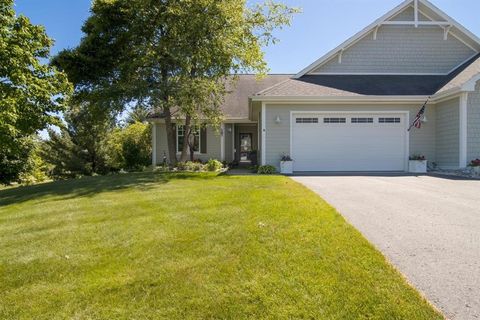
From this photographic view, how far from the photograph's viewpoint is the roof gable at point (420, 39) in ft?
49.4

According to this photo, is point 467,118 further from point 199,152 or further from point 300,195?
point 199,152

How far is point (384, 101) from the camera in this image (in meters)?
13.4

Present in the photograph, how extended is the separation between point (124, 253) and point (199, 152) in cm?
1463

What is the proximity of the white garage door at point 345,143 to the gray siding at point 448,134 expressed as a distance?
1.38 metres

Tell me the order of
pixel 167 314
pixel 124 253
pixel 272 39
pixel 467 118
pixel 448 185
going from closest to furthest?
pixel 167 314 < pixel 124 253 < pixel 448 185 < pixel 467 118 < pixel 272 39

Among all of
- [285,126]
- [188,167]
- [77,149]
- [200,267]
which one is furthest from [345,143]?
[77,149]

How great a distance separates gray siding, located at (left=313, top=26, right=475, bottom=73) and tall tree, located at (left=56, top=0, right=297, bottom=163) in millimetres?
3502

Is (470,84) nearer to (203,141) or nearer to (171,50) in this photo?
(171,50)

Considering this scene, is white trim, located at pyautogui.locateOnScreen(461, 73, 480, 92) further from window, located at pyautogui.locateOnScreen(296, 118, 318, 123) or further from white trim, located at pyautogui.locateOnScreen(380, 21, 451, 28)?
window, located at pyautogui.locateOnScreen(296, 118, 318, 123)

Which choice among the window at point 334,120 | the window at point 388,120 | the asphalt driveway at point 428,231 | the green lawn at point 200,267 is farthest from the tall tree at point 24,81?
the window at point 388,120

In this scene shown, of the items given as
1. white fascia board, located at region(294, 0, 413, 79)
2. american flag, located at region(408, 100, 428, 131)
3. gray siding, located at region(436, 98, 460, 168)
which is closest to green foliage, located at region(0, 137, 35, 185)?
white fascia board, located at region(294, 0, 413, 79)

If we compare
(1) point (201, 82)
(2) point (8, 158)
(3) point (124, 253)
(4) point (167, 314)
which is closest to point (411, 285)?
(4) point (167, 314)

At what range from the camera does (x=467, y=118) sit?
12320mm

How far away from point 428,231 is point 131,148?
60.3 ft
